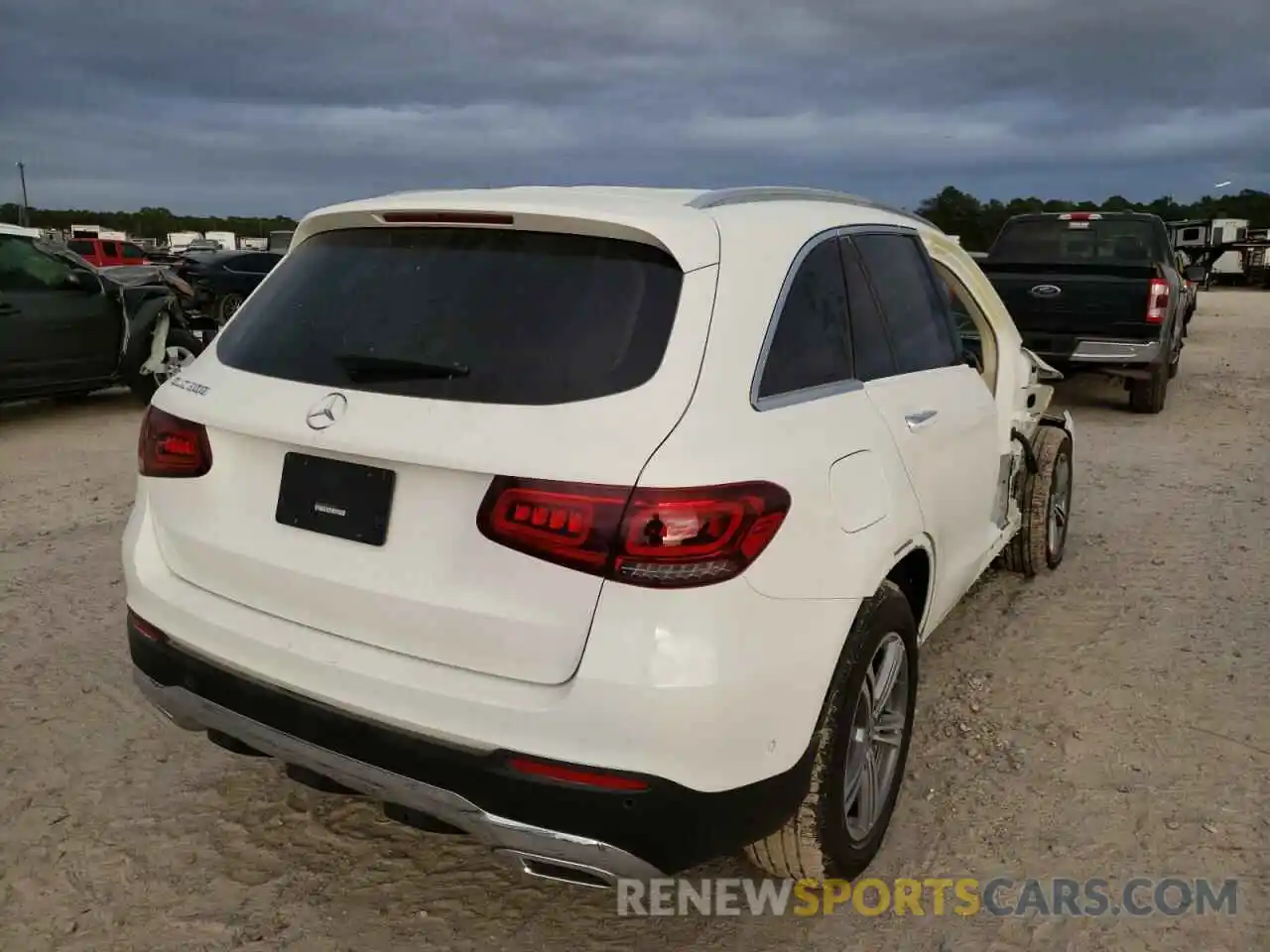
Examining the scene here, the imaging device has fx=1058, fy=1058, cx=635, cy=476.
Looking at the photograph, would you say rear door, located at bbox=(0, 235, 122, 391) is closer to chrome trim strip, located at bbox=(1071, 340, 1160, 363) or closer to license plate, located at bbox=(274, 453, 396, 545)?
license plate, located at bbox=(274, 453, 396, 545)

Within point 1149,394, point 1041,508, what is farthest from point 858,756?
point 1149,394

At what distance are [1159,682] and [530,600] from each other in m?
3.12

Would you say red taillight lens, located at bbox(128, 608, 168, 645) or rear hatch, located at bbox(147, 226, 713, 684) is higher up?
rear hatch, located at bbox(147, 226, 713, 684)

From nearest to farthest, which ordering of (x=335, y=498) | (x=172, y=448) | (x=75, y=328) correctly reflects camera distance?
(x=335, y=498), (x=172, y=448), (x=75, y=328)

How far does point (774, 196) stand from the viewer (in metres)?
2.99

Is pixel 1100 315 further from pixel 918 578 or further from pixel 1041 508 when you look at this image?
pixel 918 578

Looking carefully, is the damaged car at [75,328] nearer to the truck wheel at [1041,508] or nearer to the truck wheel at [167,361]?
the truck wheel at [167,361]

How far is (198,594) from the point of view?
2650 millimetres

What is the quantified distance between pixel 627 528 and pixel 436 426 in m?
0.48

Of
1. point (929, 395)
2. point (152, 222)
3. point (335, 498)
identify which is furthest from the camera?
point (152, 222)

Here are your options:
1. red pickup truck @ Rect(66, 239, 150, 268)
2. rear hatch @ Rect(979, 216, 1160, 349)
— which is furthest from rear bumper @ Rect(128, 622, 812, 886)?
red pickup truck @ Rect(66, 239, 150, 268)

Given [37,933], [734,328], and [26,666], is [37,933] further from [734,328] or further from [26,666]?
[734,328]

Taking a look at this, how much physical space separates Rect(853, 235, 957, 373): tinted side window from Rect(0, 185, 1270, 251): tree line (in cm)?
801

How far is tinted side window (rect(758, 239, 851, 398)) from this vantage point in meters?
2.51
